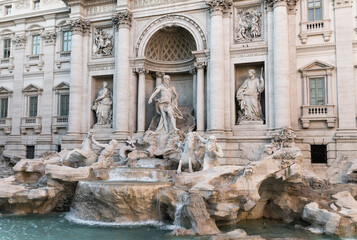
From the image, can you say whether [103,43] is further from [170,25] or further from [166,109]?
[166,109]

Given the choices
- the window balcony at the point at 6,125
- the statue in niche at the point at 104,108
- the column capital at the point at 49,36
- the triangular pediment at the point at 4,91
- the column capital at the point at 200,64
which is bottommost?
the window balcony at the point at 6,125

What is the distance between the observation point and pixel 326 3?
17281 mm

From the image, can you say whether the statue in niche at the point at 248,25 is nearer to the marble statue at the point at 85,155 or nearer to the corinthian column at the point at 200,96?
the corinthian column at the point at 200,96

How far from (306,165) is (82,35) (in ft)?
48.6

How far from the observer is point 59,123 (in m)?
22.1

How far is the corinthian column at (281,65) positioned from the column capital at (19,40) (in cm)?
1674

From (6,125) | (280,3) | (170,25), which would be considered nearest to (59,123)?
(6,125)

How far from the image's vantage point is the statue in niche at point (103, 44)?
20906 mm

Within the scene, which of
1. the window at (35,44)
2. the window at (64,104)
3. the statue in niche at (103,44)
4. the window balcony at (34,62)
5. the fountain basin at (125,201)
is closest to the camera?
the fountain basin at (125,201)

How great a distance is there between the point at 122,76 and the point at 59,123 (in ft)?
18.7

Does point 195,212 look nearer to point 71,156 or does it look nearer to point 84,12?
point 71,156

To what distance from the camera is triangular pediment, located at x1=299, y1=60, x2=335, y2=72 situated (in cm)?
1681

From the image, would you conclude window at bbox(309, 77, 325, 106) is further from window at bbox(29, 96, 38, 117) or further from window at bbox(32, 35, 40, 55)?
window at bbox(32, 35, 40, 55)

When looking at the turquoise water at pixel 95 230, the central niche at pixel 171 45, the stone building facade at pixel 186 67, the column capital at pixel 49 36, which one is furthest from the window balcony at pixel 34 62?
the turquoise water at pixel 95 230
